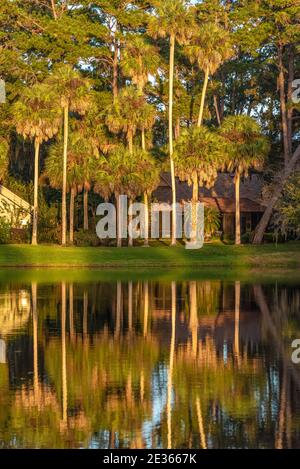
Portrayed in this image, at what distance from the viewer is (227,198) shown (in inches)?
3410

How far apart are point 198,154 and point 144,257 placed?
10197 mm

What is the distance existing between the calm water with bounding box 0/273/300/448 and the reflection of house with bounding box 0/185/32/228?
1548 inches

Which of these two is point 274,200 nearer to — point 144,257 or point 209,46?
point 209,46

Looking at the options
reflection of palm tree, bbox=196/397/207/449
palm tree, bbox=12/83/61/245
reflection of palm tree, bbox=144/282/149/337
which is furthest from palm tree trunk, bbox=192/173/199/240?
reflection of palm tree, bbox=196/397/207/449

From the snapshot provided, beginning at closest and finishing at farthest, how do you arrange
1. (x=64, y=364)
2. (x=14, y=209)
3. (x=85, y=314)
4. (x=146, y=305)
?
(x=64, y=364), (x=85, y=314), (x=146, y=305), (x=14, y=209)

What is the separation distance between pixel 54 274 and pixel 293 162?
92.2ft

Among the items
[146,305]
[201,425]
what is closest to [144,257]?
[146,305]

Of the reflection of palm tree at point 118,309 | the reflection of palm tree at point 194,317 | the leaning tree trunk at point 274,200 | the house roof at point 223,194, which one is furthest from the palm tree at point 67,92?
the reflection of palm tree at point 194,317

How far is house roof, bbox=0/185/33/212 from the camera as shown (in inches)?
3105

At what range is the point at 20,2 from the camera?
8694cm

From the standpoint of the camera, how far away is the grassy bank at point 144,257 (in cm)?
6406

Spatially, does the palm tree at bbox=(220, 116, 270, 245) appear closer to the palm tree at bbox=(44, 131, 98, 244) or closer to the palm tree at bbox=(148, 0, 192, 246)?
the palm tree at bbox=(148, 0, 192, 246)
